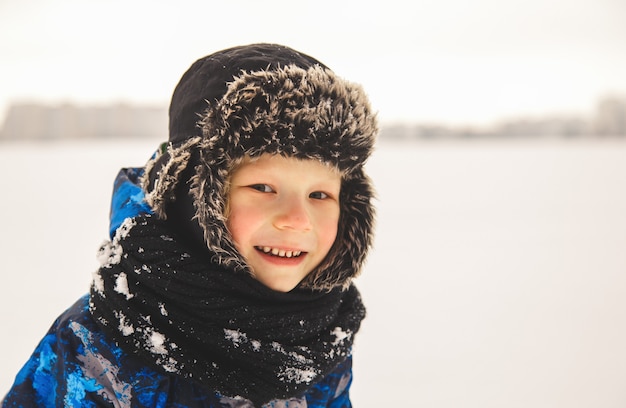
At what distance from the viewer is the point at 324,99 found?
49.6 inches

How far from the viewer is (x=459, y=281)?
4922mm

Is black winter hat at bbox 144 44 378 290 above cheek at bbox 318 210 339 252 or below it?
above

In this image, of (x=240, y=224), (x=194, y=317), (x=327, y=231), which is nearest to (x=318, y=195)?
(x=327, y=231)

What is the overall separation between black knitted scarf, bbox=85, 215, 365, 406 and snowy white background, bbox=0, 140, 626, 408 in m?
0.54

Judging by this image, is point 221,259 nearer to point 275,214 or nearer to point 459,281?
point 275,214

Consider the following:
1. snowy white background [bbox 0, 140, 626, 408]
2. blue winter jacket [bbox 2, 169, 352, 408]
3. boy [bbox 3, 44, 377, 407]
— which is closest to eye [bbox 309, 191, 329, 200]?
boy [bbox 3, 44, 377, 407]

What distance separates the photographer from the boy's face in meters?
1.21

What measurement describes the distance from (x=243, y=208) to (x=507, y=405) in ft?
6.99

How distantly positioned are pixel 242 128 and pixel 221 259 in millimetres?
286

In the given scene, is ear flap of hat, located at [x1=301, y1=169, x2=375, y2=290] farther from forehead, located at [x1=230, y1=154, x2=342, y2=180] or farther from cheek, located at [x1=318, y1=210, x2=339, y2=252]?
forehead, located at [x1=230, y1=154, x2=342, y2=180]

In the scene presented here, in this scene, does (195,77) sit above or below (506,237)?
above

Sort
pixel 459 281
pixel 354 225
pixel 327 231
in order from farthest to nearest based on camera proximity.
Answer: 1. pixel 459 281
2. pixel 354 225
3. pixel 327 231

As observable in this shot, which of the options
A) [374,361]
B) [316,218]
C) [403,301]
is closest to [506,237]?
[403,301]

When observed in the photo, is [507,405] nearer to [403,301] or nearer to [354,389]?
[354,389]
